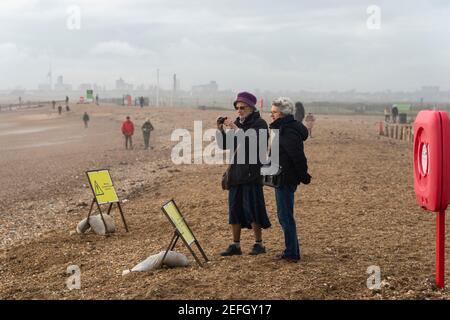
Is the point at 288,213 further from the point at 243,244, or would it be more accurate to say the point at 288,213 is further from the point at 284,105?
the point at 243,244

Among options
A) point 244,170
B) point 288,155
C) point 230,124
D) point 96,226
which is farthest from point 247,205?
point 96,226

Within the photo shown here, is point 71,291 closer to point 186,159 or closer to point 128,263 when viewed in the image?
point 128,263

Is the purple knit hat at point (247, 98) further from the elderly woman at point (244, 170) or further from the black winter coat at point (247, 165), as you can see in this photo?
the black winter coat at point (247, 165)

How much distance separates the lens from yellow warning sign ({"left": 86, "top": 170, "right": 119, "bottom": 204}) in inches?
359

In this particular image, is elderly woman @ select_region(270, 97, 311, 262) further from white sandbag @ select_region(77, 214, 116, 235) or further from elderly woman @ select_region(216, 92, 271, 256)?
white sandbag @ select_region(77, 214, 116, 235)

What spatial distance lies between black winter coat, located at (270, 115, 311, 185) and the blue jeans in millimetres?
113

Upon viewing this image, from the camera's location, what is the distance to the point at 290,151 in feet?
20.9

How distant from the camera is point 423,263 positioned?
677cm

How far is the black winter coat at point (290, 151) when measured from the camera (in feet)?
20.9

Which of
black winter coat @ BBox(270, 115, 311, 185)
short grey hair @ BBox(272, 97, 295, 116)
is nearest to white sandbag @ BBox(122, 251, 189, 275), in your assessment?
black winter coat @ BBox(270, 115, 311, 185)

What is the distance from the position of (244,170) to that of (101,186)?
341 cm

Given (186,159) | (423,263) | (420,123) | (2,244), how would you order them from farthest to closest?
(186,159) → (2,244) → (423,263) → (420,123)

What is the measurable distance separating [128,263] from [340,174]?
863 cm
